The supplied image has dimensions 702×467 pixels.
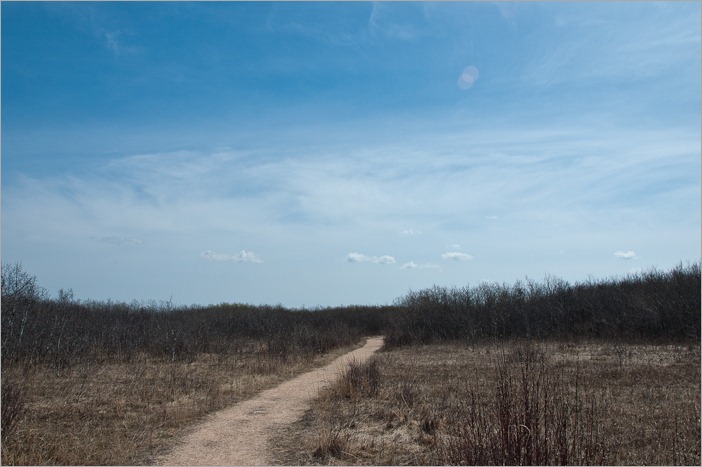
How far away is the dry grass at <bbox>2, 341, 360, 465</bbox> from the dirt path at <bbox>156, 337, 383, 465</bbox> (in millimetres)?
421

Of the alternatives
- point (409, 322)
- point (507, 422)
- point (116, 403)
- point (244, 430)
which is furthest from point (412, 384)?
point (409, 322)

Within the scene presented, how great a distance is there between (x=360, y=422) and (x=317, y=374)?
888 centimetres

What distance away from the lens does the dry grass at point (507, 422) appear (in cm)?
556

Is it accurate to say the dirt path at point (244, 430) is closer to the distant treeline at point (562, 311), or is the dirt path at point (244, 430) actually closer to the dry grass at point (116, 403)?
the dry grass at point (116, 403)

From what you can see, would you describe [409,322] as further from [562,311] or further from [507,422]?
[507,422]

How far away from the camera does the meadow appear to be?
295 inches

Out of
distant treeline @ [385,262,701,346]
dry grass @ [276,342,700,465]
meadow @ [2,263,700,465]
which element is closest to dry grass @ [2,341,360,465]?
meadow @ [2,263,700,465]

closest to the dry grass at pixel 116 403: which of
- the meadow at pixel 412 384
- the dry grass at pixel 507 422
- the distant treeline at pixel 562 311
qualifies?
the meadow at pixel 412 384

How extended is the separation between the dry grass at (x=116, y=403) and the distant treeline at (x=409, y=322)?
2680 millimetres

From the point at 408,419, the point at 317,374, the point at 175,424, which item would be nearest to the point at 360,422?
the point at 408,419

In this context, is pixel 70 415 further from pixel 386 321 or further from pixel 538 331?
pixel 386 321

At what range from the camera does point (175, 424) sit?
10.5 meters

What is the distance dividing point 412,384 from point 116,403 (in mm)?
7692

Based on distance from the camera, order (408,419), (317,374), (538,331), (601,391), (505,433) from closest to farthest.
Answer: (505,433) < (408,419) < (601,391) < (317,374) < (538,331)
